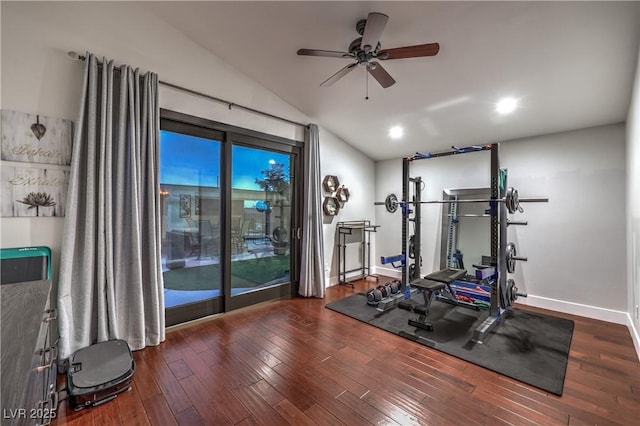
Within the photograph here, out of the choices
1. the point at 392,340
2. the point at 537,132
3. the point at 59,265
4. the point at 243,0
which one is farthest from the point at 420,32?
the point at 59,265

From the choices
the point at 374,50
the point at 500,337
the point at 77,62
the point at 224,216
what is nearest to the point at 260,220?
the point at 224,216

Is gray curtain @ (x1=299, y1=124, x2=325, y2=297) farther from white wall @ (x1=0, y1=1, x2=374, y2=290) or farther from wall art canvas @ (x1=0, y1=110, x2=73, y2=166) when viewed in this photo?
wall art canvas @ (x1=0, y1=110, x2=73, y2=166)

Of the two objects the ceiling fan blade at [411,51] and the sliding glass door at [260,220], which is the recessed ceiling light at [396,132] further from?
the ceiling fan blade at [411,51]

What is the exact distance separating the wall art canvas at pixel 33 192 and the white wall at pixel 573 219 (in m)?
5.49

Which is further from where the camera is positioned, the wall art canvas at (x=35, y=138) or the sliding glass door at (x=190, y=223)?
the sliding glass door at (x=190, y=223)

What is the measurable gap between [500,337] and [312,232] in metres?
2.73

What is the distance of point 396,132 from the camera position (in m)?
4.57

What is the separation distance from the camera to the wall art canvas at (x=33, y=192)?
2.24 m

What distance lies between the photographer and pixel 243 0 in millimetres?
2578

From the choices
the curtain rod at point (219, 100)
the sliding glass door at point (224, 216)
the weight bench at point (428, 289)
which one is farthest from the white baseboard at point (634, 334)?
the curtain rod at point (219, 100)

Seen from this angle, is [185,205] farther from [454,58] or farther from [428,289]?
[454,58]

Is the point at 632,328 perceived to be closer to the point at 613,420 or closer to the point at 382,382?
the point at 613,420

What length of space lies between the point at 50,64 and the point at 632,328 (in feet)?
21.0

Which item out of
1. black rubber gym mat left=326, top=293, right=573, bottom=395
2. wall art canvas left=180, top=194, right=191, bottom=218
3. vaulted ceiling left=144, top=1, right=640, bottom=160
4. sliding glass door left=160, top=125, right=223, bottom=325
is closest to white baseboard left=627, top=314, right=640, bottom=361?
black rubber gym mat left=326, top=293, right=573, bottom=395
